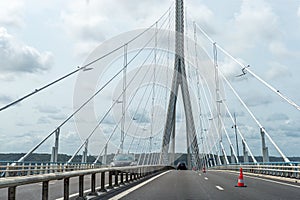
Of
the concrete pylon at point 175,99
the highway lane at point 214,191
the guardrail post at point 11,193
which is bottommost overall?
the highway lane at point 214,191

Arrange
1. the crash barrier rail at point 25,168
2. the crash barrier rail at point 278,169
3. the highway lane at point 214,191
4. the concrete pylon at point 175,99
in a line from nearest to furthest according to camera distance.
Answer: the highway lane at point 214,191 → the crash barrier rail at point 278,169 → the crash barrier rail at point 25,168 → the concrete pylon at point 175,99

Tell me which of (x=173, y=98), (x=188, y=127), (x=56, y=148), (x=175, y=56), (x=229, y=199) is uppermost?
(x=175, y=56)

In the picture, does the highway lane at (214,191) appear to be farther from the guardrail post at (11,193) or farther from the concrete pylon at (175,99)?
the concrete pylon at (175,99)

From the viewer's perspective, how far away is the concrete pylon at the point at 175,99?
59.6 metres

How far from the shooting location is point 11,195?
688cm

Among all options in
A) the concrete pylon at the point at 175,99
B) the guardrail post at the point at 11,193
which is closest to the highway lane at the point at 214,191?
the guardrail post at the point at 11,193

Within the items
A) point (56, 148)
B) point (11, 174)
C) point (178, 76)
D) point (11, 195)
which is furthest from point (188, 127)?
point (11, 195)

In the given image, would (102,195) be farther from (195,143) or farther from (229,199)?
(195,143)

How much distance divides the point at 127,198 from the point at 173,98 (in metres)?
50.9

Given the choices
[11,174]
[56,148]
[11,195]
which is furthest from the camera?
[56,148]

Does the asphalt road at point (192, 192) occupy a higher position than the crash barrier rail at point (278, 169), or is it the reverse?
the crash barrier rail at point (278, 169)

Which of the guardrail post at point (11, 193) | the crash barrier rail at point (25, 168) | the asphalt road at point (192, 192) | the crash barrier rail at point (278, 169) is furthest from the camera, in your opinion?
the crash barrier rail at point (25, 168)

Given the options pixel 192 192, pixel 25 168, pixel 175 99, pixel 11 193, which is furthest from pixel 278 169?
pixel 175 99

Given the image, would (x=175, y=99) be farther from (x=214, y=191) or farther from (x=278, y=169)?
(x=214, y=191)
